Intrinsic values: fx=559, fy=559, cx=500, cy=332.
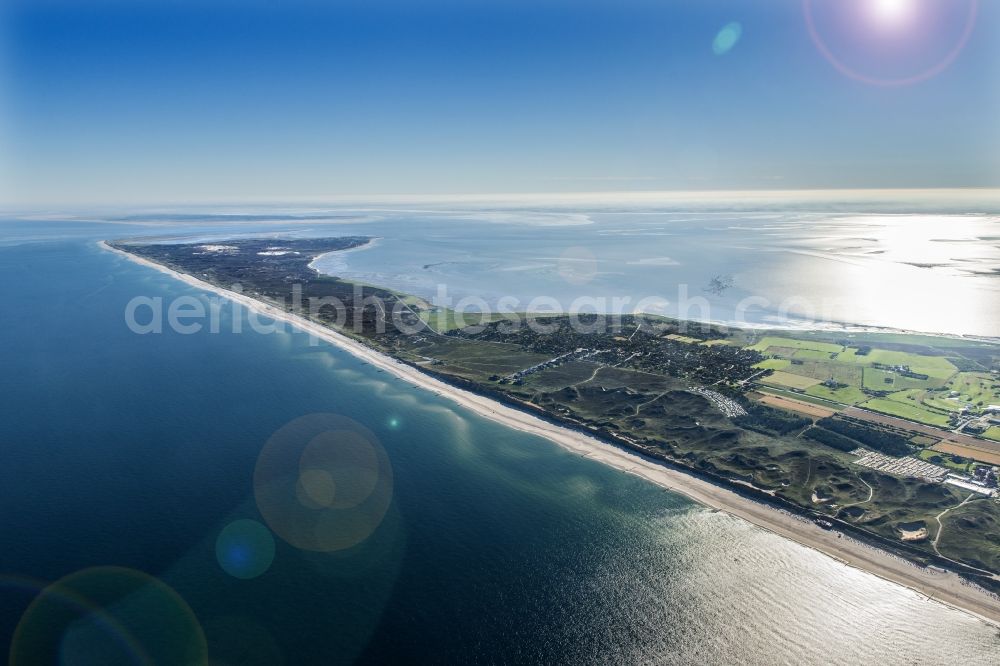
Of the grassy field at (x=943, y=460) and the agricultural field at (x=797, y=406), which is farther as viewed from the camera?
the agricultural field at (x=797, y=406)

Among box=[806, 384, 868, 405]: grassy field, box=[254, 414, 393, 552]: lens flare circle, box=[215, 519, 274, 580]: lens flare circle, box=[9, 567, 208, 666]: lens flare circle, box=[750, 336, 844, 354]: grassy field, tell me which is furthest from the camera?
box=[750, 336, 844, 354]: grassy field

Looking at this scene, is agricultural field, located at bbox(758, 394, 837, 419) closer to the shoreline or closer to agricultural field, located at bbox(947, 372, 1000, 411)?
agricultural field, located at bbox(947, 372, 1000, 411)

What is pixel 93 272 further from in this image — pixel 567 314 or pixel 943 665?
pixel 943 665

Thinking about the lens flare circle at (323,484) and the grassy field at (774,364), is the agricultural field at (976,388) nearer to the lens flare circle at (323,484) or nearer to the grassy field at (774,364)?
the grassy field at (774,364)

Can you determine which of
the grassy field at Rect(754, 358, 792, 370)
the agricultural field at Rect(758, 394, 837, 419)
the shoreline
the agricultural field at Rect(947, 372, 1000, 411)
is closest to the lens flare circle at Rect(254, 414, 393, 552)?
the shoreline

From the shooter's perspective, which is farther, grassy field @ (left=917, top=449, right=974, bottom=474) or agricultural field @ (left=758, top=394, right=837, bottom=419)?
agricultural field @ (left=758, top=394, right=837, bottom=419)

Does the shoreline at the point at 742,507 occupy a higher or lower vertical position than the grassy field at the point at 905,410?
lower

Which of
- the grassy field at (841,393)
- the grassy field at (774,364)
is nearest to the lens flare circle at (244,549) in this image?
the grassy field at (841,393)
